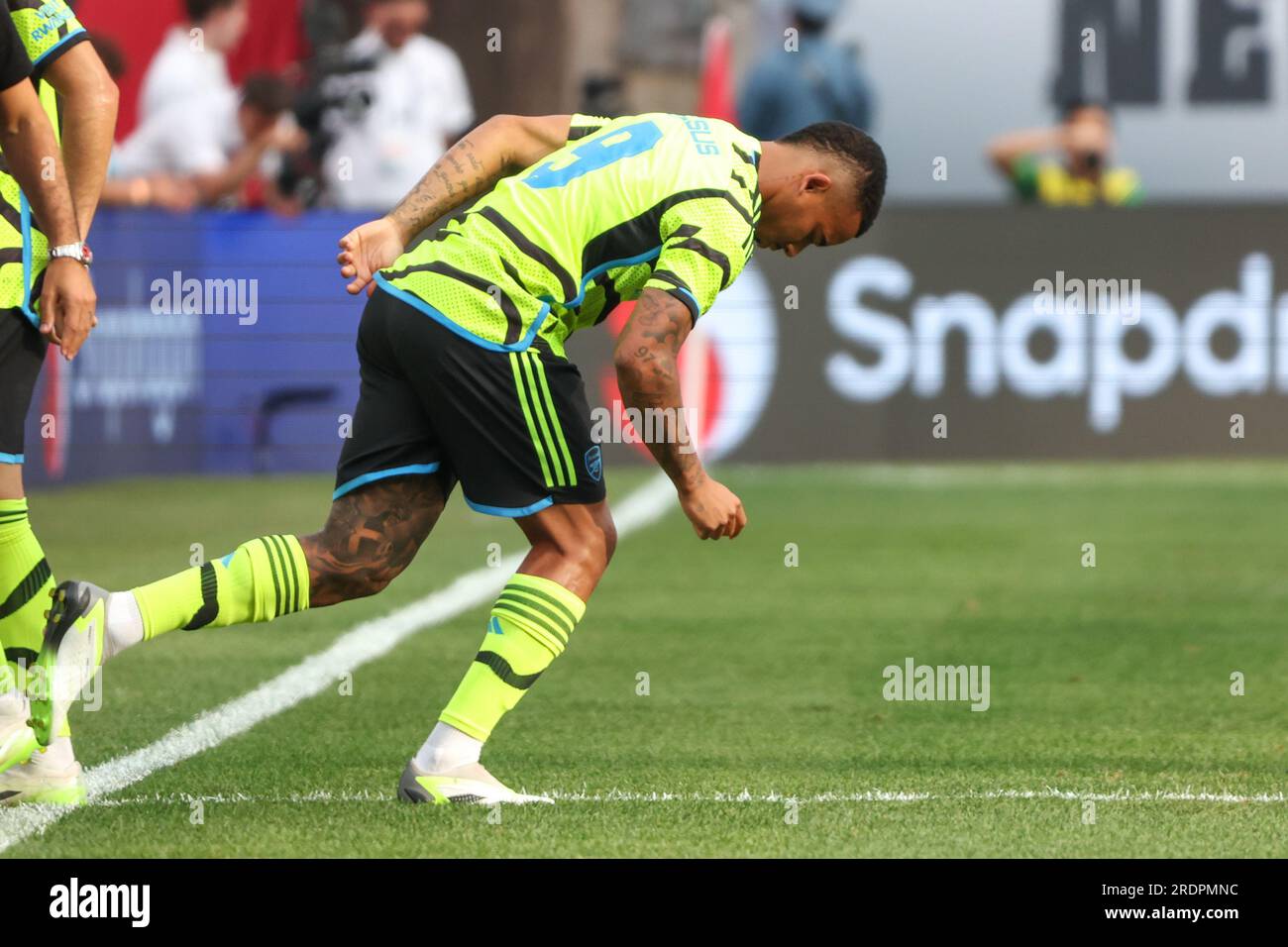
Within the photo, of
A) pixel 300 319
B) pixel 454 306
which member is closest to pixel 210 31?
pixel 300 319

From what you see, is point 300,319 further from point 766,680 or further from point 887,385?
point 766,680

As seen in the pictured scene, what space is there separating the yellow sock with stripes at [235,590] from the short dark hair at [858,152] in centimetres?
153

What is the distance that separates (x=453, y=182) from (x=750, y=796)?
1591mm

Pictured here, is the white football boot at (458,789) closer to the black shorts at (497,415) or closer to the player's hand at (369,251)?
the black shorts at (497,415)

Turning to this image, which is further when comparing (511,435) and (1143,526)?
(1143,526)

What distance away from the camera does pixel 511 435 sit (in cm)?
546

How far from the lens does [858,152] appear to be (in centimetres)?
559

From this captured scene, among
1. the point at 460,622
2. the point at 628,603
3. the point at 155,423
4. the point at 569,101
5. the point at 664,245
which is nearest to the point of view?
the point at 664,245

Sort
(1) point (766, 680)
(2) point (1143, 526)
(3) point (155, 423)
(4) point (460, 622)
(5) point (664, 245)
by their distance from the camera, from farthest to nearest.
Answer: (3) point (155, 423) < (2) point (1143, 526) < (4) point (460, 622) < (1) point (766, 680) < (5) point (664, 245)

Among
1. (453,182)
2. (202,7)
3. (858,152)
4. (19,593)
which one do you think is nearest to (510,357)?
(453,182)

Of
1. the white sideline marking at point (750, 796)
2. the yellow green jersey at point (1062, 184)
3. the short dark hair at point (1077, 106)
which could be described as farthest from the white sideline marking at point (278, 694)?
the short dark hair at point (1077, 106)

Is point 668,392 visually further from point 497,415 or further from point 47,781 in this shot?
point 47,781

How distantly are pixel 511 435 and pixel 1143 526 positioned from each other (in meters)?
7.31

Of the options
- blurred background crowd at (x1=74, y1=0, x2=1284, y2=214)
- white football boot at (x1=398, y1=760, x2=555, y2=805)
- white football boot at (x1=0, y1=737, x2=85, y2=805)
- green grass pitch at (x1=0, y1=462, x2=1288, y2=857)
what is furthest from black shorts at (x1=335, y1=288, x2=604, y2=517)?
blurred background crowd at (x1=74, y1=0, x2=1284, y2=214)
